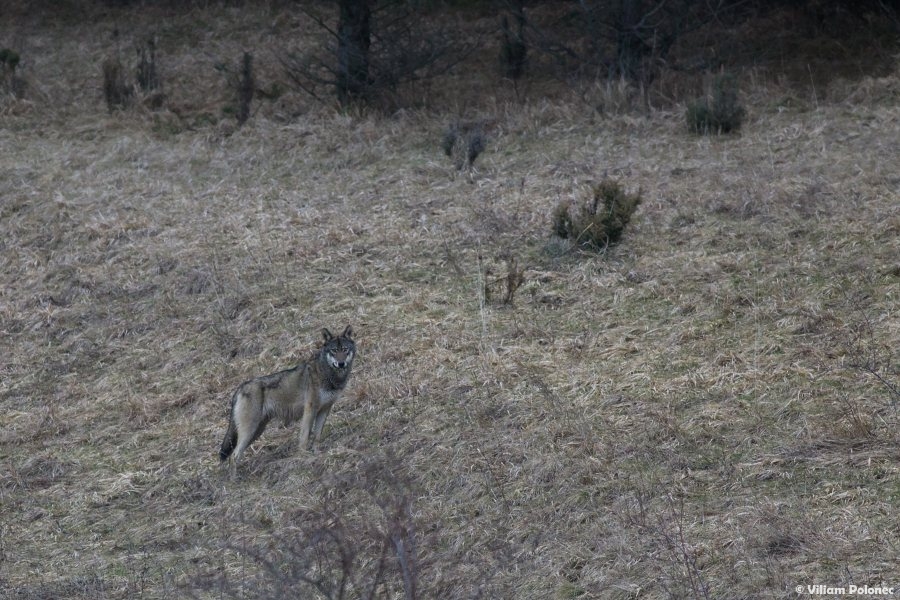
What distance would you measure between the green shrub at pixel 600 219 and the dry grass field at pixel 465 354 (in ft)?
0.57

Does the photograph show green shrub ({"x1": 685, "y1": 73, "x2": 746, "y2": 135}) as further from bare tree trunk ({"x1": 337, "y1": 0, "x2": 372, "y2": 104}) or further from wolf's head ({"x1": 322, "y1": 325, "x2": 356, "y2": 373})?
wolf's head ({"x1": 322, "y1": 325, "x2": 356, "y2": 373})

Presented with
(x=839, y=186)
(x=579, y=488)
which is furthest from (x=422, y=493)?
(x=839, y=186)

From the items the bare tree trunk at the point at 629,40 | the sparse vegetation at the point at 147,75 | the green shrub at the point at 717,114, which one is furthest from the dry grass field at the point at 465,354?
the sparse vegetation at the point at 147,75

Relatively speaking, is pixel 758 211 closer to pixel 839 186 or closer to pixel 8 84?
pixel 839 186

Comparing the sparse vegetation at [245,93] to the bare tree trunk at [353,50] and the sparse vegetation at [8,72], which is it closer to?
the bare tree trunk at [353,50]

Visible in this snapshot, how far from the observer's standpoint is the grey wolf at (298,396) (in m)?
8.70

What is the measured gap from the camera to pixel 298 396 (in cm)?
892

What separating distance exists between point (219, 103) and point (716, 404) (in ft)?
44.2

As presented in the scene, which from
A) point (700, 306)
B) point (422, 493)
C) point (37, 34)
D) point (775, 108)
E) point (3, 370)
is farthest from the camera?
point (37, 34)

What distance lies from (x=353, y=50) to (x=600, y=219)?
815 cm

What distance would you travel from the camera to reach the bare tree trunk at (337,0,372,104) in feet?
59.8

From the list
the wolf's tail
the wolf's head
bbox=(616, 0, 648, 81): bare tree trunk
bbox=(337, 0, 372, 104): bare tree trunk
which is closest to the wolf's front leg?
the wolf's head

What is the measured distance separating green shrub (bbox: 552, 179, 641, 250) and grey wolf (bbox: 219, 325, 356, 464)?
11.8 ft

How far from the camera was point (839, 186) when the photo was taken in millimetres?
12062
